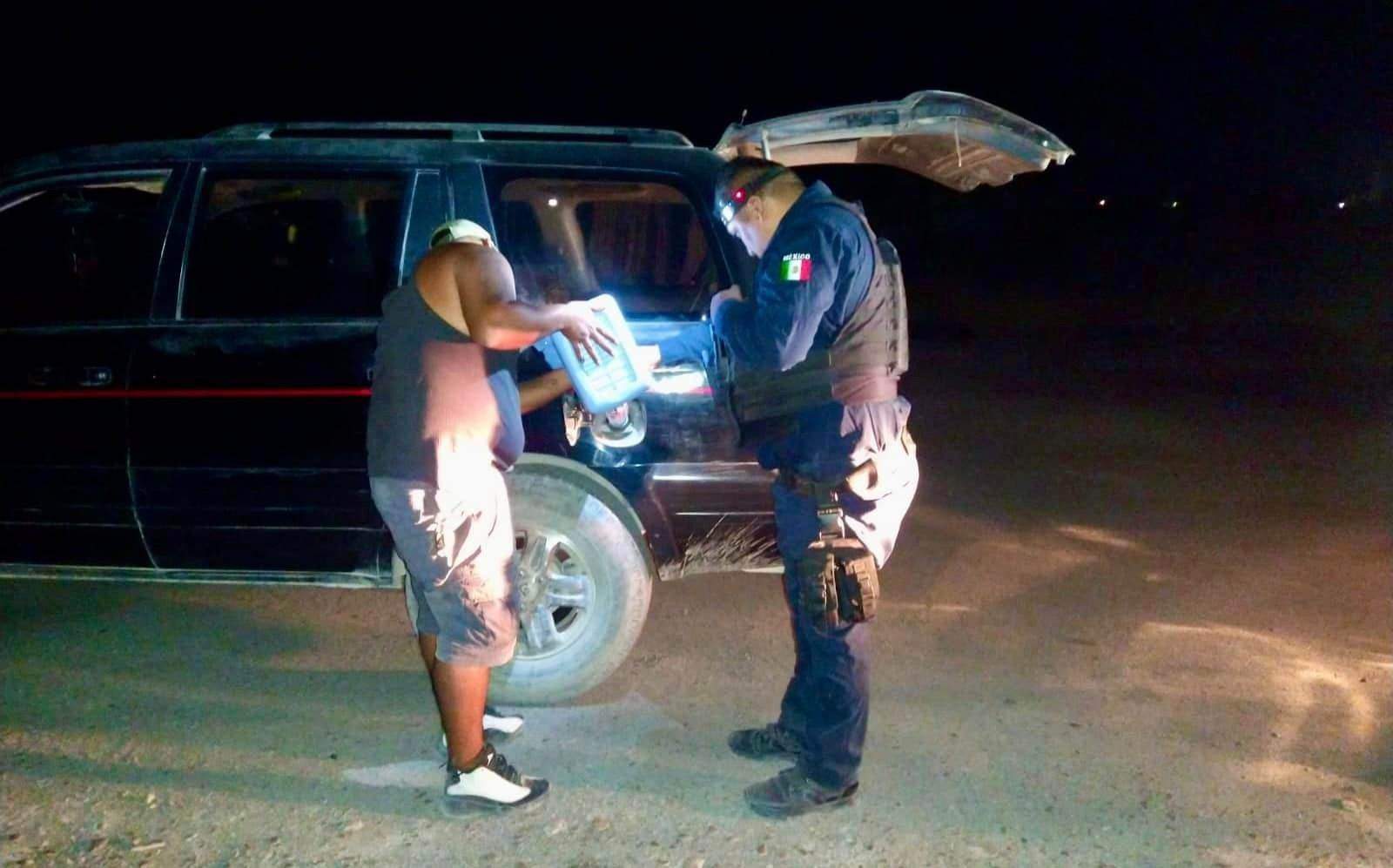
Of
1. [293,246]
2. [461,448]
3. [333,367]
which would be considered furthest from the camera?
[293,246]

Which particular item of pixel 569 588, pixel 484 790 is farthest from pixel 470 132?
pixel 484 790

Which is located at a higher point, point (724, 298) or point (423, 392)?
point (724, 298)

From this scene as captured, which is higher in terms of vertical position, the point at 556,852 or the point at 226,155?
the point at 226,155

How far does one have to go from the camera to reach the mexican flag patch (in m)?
3.20

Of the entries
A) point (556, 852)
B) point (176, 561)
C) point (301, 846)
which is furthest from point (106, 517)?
point (556, 852)

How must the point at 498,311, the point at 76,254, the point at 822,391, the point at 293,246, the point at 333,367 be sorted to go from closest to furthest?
the point at 498,311 < the point at 822,391 < the point at 333,367 < the point at 293,246 < the point at 76,254

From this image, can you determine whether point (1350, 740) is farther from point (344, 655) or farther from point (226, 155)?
point (226, 155)

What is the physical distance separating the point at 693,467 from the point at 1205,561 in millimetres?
3368

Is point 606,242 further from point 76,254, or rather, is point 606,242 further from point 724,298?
point 76,254

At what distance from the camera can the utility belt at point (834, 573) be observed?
10.9 ft

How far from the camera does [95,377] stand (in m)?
3.95

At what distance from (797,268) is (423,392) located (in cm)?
103

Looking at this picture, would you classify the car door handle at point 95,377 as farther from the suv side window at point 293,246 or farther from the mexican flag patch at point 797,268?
the mexican flag patch at point 797,268

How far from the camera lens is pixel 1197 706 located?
432 centimetres
